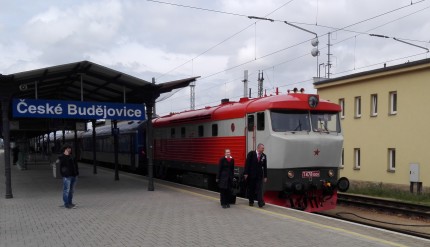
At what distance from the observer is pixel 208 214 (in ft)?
34.3

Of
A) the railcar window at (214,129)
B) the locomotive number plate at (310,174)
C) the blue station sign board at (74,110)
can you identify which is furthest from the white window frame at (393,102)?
the blue station sign board at (74,110)

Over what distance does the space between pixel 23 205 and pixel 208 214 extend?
513 cm

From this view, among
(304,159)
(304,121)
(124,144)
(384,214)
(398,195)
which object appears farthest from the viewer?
(124,144)

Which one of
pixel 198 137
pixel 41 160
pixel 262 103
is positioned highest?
pixel 262 103

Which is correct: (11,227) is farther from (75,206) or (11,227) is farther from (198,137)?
(198,137)

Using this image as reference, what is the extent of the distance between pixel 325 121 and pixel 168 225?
6112 millimetres

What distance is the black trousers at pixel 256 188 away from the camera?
11.4 meters

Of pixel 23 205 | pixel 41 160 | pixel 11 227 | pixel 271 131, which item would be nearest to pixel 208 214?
pixel 271 131

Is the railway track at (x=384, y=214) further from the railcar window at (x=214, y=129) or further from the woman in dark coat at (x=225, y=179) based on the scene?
the railcar window at (x=214, y=129)

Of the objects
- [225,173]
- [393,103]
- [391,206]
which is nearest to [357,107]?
[393,103]

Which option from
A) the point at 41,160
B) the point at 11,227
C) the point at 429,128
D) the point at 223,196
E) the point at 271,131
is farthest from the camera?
the point at 41,160

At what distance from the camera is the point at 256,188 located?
11594 mm

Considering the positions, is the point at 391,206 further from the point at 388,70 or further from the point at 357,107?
the point at 357,107

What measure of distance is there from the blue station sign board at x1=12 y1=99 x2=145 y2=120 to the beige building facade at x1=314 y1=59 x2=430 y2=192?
38.8 ft
